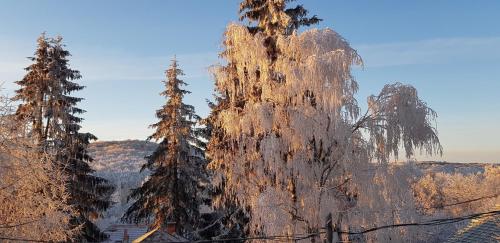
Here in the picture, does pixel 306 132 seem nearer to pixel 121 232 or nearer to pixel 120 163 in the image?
pixel 121 232

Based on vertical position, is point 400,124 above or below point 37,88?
below

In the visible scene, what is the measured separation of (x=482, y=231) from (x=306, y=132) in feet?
39.3

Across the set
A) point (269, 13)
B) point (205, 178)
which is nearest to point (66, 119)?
point (205, 178)

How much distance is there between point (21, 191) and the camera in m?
13.1

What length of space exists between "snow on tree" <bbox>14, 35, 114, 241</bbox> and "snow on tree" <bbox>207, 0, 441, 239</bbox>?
11154 mm

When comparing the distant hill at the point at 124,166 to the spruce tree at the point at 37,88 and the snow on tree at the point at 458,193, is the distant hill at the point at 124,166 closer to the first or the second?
the snow on tree at the point at 458,193

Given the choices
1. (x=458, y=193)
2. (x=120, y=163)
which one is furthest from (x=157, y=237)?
(x=120, y=163)

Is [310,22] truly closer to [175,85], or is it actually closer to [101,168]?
[175,85]

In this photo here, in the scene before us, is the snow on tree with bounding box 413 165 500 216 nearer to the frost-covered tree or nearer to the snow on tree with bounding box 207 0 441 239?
the frost-covered tree

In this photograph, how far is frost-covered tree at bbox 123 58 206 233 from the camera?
25938mm

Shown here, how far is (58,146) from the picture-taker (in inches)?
914

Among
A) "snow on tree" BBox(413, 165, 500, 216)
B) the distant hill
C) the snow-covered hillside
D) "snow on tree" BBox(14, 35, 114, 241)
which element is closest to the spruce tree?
"snow on tree" BBox(14, 35, 114, 241)

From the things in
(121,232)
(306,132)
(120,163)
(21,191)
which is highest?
(120,163)

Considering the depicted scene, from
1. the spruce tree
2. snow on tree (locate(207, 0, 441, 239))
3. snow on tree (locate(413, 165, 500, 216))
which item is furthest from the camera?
snow on tree (locate(413, 165, 500, 216))
